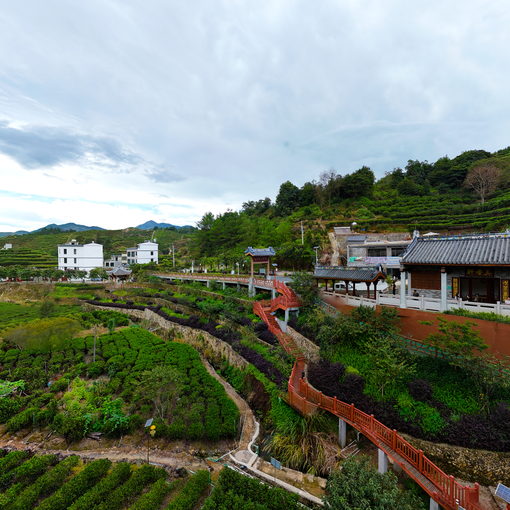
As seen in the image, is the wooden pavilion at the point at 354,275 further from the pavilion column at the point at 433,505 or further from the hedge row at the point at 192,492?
the hedge row at the point at 192,492

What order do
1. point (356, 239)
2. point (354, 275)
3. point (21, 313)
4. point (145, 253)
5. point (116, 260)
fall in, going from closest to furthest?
point (354, 275) < point (21, 313) < point (356, 239) < point (145, 253) < point (116, 260)

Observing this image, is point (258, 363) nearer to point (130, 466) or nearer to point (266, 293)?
point (130, 466)

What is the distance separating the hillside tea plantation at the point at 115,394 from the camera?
1268 cm

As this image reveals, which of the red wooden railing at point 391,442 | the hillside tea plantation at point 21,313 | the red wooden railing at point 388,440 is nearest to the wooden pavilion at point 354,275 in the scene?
the red wooden railing at point 388,440

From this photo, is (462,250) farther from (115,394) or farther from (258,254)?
(115,394)

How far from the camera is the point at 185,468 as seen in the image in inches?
406

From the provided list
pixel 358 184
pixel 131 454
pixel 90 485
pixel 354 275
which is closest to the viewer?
pixel 90 485

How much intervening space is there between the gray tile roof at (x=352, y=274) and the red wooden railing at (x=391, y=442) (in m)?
5.55

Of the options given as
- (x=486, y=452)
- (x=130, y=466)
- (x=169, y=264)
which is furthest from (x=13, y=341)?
(x=169, y=264)

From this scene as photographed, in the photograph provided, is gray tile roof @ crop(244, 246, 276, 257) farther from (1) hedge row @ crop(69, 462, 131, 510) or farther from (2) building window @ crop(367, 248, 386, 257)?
(1) hedge row @ crop(69, 462, 131, 510)

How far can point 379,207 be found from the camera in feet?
168

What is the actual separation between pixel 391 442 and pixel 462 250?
993cm

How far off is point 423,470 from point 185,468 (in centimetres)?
818

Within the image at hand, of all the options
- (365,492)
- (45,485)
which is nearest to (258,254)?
Result: (45,485)
